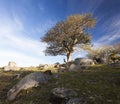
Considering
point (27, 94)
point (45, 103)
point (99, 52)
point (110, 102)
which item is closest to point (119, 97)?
point (110, 102)

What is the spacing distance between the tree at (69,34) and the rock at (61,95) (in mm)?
51201

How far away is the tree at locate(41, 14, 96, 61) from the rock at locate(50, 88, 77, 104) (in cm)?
5120

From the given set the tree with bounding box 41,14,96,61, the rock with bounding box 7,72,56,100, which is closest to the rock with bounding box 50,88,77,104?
the rock with bounding box 7,72,56,100

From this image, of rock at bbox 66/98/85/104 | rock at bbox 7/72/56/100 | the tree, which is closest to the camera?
rock at bbox 66/98/85/104

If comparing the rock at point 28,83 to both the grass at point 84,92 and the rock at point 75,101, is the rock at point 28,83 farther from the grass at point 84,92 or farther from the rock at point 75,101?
the rock at point 75,101

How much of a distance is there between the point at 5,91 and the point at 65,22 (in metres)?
49.1

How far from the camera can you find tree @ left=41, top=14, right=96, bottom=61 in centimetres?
6825

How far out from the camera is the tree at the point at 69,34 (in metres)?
68.2

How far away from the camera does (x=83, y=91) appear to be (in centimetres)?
1769

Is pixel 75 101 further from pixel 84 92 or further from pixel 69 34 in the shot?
pixel 69 34

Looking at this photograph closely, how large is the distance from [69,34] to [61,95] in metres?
52.4

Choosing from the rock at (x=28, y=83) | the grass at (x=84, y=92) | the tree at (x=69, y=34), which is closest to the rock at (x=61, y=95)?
the grass at (x=84, y=92)

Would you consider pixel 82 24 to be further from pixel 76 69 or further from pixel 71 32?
pixel 76 69

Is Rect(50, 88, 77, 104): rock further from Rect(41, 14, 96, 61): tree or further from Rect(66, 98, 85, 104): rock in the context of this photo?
Rect(41, 14, 96, 61): tree
